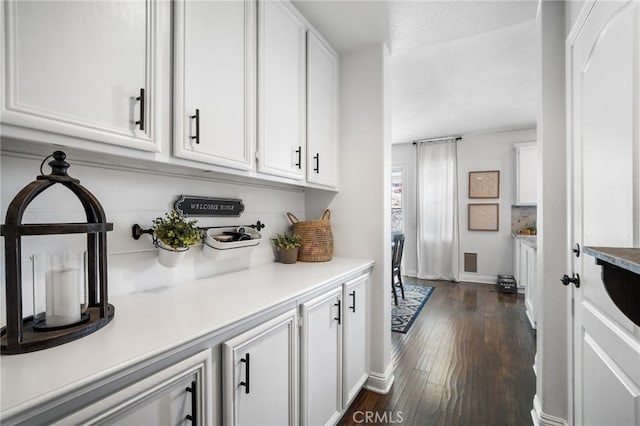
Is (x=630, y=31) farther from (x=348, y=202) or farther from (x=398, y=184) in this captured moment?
(x=398, y=184)

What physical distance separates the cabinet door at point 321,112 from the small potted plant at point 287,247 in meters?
0.43

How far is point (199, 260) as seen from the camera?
61.3 inches

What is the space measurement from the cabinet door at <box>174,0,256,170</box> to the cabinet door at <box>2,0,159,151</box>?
12 cm

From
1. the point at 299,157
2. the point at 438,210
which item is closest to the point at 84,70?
the point at 299,157

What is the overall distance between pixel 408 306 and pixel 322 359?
277cm

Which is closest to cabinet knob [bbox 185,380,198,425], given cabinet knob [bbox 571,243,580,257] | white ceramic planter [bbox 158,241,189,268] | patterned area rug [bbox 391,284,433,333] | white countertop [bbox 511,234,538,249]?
white ceramic planter [bbox 158,241,189,268]

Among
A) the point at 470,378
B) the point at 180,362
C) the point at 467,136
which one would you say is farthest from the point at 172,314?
the point at 467,136

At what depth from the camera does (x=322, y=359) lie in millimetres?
1559

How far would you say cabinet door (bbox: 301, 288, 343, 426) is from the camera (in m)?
1.42

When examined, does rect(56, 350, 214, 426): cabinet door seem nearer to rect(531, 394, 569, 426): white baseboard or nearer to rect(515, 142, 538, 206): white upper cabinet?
rect(531, 394, 569, 426): white baseboard

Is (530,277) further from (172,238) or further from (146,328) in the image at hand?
(146,328)

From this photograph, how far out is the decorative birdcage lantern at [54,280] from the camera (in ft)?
2.31

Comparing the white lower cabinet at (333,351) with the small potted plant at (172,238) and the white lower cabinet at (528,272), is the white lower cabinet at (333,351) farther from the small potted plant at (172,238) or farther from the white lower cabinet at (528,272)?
the white lower cabinet at (528,272)

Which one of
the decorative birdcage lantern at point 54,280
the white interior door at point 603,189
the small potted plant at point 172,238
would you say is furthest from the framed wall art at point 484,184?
the decorative birdcage lantern at point 54,280
